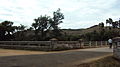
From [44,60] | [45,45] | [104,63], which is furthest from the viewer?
[45,45]

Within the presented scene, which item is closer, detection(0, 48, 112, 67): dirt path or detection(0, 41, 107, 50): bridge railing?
detection(0, 48, 112, 67): dirt path

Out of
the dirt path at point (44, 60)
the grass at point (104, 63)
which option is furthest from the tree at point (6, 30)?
the grass at point (104, 63)

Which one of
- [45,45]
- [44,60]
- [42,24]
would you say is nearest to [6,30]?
[42,24]

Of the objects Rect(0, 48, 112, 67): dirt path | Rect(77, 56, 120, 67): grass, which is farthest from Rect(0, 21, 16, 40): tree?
Rect(77, 56, 120, 67): grass

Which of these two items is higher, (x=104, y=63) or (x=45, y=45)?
(x=45, y=45)

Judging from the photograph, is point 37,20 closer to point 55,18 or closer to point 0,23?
point 55,18

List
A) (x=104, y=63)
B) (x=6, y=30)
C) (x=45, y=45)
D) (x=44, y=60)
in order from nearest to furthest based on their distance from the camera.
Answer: (x=104, y=63)
(x=44, y=60)
(x=45, y=45)
(x=6, y=30)

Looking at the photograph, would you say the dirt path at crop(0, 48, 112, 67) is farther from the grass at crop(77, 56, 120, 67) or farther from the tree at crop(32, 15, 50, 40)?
the tree at crop(32, 15, 50, 40)

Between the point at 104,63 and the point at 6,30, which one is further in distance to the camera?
the point at 6,30

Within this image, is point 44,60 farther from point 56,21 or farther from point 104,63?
point 56,21

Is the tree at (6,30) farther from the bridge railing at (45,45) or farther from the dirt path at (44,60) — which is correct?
the dirt path at (44,60)

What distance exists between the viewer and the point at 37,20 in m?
51.3

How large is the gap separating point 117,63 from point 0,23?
36914mm

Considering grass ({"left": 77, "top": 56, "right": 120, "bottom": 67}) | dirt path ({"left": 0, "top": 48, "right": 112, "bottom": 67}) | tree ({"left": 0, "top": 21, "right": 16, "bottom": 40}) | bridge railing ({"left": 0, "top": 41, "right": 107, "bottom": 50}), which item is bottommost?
grass ({"left": 77, "top": 56, "right": 120, "bottom": 67})
